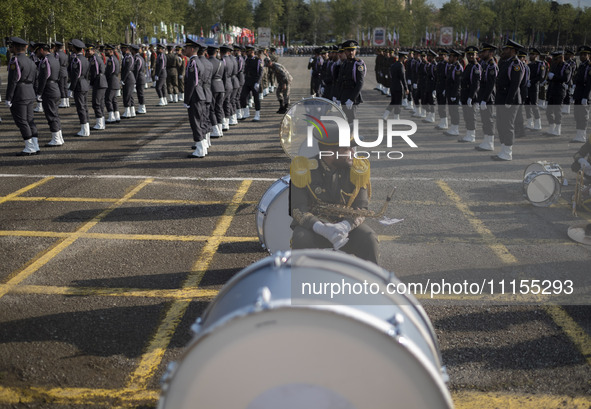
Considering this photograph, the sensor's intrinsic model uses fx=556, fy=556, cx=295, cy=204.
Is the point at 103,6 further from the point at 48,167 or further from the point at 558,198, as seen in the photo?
the point at 558,198

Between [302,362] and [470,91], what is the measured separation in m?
14.3

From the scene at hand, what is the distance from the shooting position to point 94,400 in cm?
414

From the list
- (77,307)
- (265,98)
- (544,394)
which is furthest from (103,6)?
(544,394)

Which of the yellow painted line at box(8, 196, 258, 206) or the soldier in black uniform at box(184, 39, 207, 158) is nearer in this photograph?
the yellow painted line at box(8, 196, 258, 206)

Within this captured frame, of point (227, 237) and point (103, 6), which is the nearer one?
point (227, 237)

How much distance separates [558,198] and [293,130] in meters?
4.38

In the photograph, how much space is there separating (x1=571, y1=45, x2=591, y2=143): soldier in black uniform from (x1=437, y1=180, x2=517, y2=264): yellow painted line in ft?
23.5

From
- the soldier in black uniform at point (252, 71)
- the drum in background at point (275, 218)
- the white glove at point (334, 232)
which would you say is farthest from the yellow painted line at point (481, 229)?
the soldier in black uniform at point (252, 71)

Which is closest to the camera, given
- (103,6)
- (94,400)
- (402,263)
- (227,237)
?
(94,400)

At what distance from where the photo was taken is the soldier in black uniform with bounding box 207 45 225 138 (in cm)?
1348

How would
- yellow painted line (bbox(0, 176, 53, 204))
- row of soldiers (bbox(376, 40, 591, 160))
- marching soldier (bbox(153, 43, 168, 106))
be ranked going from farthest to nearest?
marching soldier (bbox(153, 43, 168, 106)), row of soldiers (bbox(376, 40, 591, 160)), yellow painted line (bbox(0, 176, 53, 204))

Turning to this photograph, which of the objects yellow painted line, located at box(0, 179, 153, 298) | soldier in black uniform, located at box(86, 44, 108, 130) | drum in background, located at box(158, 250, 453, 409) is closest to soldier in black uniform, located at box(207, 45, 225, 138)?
soldier in black uniform, located at box(86, 44, 108, 130)

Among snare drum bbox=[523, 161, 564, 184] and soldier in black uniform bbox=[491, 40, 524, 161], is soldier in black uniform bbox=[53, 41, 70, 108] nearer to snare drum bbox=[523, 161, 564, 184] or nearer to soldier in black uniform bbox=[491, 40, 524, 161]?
soldier in black uniform bbox=[491, 40, 524, 161]

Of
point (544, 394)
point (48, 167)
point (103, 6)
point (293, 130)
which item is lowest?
point (544, 394)
